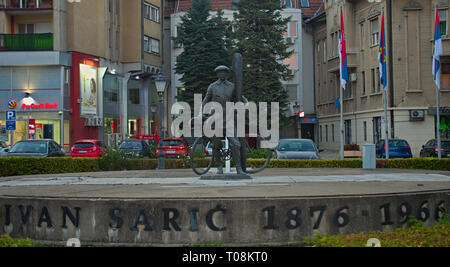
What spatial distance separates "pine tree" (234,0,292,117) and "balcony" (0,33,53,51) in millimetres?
13900

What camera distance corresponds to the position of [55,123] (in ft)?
141

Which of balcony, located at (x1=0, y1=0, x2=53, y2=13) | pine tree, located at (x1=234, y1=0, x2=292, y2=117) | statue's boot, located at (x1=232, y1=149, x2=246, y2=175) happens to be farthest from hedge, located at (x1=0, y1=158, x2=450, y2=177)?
balcony, located at (x1=0, y1=0, x2=53, y2=13)

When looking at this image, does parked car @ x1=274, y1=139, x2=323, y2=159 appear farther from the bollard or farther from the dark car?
the dark car

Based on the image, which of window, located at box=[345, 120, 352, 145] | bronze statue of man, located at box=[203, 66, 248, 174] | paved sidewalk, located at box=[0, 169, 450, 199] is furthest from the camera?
window, located at box=[345, 120, 352, 145]

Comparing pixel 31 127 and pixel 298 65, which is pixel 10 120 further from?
pixel 298 65

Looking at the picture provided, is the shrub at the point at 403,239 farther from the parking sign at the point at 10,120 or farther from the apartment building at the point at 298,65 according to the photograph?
the apartment building at the point at 298,65

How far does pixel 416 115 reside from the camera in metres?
38.6

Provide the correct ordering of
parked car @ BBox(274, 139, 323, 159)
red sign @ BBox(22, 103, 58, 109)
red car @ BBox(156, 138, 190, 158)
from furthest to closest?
red sign @ BBox(22, 103, 58, 109) < red car @ BBox(156, 138, 190, 158) < parked car @ BBox(274, 139, 323, 159)

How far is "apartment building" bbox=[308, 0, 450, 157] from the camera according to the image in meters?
39.0

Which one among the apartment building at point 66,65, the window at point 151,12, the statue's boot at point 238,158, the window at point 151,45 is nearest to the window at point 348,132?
the apartment building at point 66,65

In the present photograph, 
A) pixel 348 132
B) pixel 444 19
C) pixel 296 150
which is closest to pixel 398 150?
pixel 296 150

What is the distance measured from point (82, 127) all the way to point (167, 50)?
18971mm

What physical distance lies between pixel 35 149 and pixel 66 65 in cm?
1796
